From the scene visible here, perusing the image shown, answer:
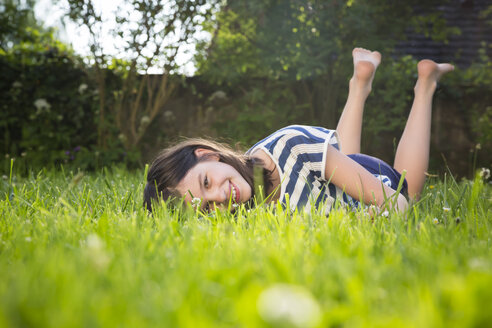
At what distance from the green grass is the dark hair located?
2.22 feet

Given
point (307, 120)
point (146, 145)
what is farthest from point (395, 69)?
point (146, 145)

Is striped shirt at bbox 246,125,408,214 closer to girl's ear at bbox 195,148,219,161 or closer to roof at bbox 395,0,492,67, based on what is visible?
girl's ear at bbox 195,148,219,161

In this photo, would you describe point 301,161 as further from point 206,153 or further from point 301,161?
point 206,153

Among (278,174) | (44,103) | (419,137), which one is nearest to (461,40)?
(419,137)

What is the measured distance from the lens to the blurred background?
4.20 metres

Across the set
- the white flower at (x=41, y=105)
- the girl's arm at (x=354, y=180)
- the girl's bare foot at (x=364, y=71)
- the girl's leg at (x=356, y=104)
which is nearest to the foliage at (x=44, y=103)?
the white flower at (x=41, y=105)

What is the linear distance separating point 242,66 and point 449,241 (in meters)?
3.75

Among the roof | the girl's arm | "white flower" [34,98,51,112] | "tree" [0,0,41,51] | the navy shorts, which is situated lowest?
the navy shorts

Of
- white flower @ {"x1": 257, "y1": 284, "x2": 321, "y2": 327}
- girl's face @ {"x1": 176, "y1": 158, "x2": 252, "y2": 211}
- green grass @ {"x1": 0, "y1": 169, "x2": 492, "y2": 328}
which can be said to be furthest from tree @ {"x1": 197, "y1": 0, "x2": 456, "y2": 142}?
white flower @ {"x1": 257, "y1": 284, "x2": 321, "y2": 327}

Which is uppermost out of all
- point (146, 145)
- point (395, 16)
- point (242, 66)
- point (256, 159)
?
point (395, 16)

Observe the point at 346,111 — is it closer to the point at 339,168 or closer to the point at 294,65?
the point at 339,168

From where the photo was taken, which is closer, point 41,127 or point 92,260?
point 92,260

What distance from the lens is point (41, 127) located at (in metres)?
4.37

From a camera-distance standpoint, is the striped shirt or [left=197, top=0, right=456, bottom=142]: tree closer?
the striped shirt
